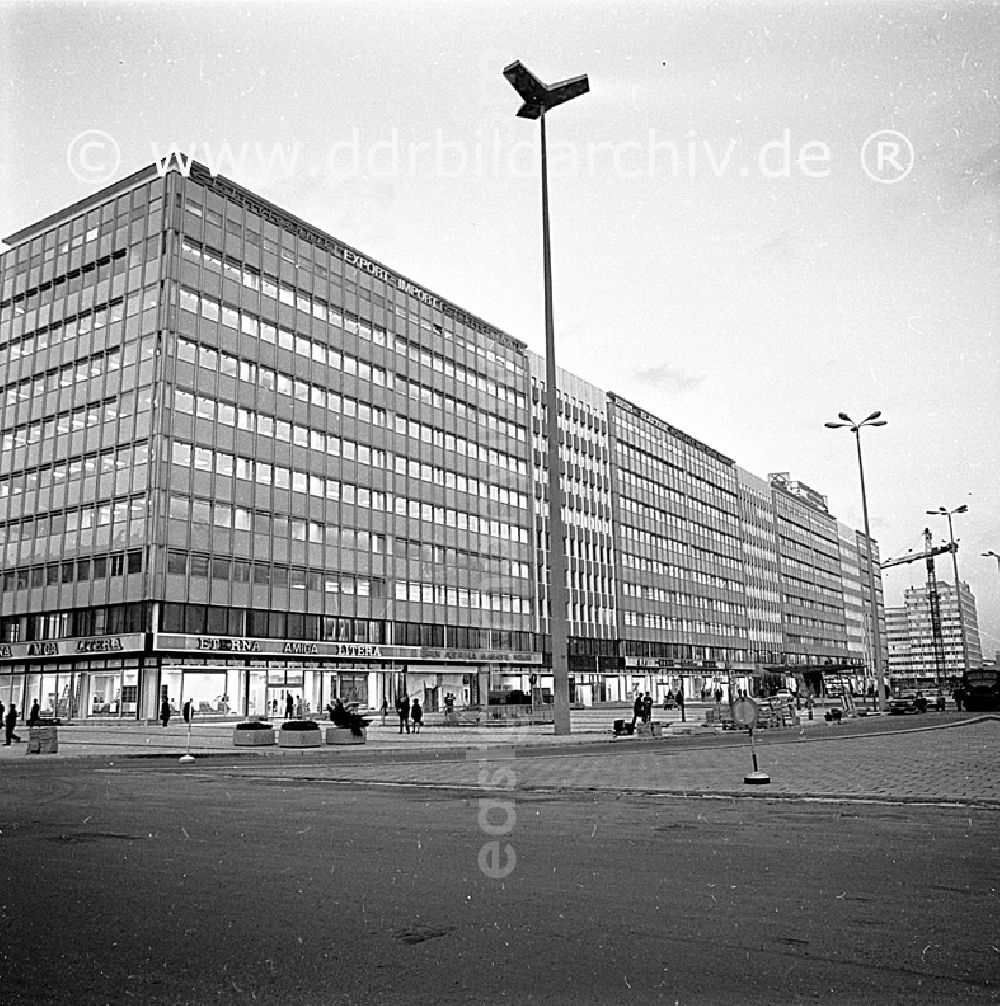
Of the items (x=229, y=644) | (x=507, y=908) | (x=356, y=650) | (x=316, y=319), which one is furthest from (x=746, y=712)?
(x=316, y=319)

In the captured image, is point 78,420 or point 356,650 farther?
point 356,650

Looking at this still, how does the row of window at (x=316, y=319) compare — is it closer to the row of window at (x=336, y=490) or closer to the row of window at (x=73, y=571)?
the row of window at (x=336, y=490)

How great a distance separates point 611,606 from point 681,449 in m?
30.4

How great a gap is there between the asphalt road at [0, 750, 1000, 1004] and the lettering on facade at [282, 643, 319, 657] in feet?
181

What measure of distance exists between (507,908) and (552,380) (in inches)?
1233

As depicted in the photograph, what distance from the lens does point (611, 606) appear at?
346 feet

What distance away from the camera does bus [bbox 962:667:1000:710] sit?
68188mm

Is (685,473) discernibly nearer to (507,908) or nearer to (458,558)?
(458,558)

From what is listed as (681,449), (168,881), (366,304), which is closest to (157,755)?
(168,881)

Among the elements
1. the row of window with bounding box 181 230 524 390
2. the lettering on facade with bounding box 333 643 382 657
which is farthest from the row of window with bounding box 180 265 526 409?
the lettering on facade with bounding box 333 643 382 657

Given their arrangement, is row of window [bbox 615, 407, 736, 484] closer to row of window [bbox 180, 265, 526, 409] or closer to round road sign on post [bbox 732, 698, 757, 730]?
row of window [bbox 180, 265, 526, 409]

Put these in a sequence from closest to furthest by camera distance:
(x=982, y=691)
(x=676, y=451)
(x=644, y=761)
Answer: (x=644, y=761), (x=982, y=691), (x=676, y=451)

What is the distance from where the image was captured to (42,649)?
63156mm

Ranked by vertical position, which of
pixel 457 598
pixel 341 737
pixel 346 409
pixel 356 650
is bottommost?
pixel 341 737
